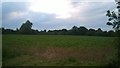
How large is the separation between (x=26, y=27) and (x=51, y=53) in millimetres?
3248

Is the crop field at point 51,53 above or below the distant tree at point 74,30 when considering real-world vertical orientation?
below

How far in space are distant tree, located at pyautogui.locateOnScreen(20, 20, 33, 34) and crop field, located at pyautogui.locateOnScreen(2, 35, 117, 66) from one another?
461 mm

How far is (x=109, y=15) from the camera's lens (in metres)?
8.21

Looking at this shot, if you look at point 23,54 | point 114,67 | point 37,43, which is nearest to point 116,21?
point 114,67

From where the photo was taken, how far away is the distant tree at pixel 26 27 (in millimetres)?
13561

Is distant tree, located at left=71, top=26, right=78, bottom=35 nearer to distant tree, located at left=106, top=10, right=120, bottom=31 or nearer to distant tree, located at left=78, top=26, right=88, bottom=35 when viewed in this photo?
distant tree, located at left=78, top=26, right=88, bottom=35

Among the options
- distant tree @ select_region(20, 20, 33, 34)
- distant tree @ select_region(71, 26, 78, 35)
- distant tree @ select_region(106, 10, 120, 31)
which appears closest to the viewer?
distant tree @ select_region(106, 10, 120, 31)

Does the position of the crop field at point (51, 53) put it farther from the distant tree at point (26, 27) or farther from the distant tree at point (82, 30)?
the distant tree at point (82, 30)

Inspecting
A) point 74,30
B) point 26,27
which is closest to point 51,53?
point 74,30

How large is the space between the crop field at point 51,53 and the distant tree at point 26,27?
0.46m

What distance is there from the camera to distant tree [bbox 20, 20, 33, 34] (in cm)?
1356

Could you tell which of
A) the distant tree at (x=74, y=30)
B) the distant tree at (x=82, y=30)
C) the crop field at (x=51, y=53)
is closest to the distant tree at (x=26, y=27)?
the crop field at (x=51, y=53)

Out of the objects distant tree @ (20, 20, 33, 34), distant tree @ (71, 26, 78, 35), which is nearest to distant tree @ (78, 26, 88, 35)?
distant tree @ (71, 26, 78, 35)

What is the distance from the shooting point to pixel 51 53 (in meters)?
12.0
